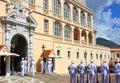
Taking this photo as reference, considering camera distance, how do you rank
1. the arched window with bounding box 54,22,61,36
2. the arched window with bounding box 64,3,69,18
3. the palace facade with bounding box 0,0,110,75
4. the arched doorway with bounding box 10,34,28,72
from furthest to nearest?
the arched window with bounding box 64,3,69,18
the arched window with bounding box 54,22,61,36
the arched doorway with bounding box 10,34,28,72
the palace facade with bounding box 0,0,110,75

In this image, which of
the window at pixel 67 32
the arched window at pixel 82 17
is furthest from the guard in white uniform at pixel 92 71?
the arched window at pixel 82 17

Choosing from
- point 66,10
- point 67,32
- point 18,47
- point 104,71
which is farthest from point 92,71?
point 66,10

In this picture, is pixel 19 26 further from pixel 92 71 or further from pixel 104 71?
pixel 104 71

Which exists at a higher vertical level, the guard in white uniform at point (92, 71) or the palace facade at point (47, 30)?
the palace facade at point (47, 30)

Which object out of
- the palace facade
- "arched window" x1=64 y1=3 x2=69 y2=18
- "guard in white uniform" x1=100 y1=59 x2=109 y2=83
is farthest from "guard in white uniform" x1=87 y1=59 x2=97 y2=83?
"arched window" x1=64 y1=3 x2=69 y2=18

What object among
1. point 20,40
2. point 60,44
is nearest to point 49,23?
point 60,44

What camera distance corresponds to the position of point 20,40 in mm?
37500

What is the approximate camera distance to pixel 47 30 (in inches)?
1679

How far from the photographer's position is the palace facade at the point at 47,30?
34.4m

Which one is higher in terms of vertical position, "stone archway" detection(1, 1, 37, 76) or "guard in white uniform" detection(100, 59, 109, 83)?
"stone archway" detection(1, 1, 37, 76)

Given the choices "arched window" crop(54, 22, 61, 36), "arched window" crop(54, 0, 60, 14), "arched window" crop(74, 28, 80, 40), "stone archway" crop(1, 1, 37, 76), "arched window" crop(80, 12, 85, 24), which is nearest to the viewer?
"stone archway" crop(1, 1, 37, 76)

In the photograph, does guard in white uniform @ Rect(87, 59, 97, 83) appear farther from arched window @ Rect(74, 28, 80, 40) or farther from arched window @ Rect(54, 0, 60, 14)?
arched window @ Rect(74, 28, 80, 40)

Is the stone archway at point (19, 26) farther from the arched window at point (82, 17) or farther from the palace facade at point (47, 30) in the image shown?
the arched window at point (82, 17)

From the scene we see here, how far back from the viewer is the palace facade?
34438 millimetres
